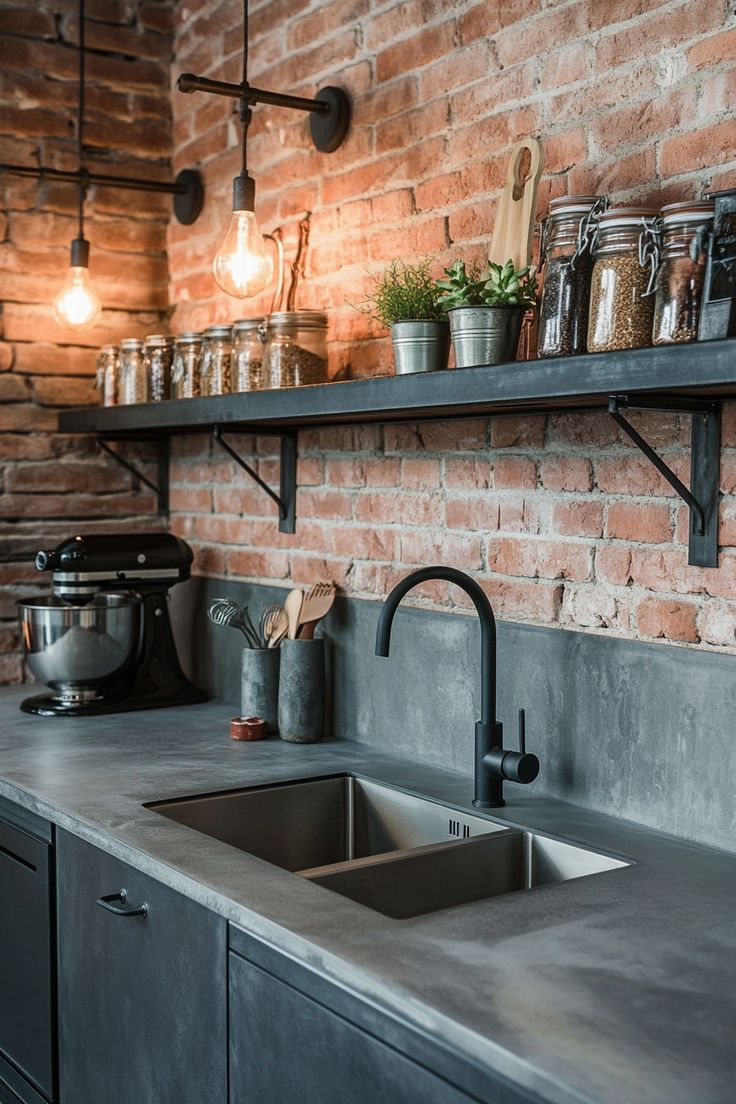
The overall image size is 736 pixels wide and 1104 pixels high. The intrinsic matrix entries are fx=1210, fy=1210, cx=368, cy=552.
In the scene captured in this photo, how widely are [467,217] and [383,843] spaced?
3.72 ft

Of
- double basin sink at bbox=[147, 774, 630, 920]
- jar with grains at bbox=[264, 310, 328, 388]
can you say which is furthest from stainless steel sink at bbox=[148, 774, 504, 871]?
jar with grains at bbox=[264, 310, 328, 388]

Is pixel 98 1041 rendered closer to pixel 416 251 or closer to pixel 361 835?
pixel 361 835

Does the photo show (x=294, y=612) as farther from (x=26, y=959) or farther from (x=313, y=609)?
(x=26, y=959)

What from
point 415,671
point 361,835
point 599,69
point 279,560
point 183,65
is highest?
point 183,65

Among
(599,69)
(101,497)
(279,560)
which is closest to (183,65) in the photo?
(101,497)

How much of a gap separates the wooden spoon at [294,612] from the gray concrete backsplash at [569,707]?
3.1 inches

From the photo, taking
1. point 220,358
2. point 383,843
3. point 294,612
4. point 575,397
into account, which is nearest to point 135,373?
point 220,358

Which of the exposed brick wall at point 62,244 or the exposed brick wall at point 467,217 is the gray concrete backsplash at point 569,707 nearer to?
the exposed brick wall at point 467,217

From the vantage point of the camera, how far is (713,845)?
1.72m

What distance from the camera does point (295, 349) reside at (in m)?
Answer: 2.36

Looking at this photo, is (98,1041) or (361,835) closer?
(98,1041)

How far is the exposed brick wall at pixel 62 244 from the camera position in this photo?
9.87 ft

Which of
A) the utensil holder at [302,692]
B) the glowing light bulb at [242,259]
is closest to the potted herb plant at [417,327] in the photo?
the glowing light bulb at [242,259]

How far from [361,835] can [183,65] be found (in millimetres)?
2070
